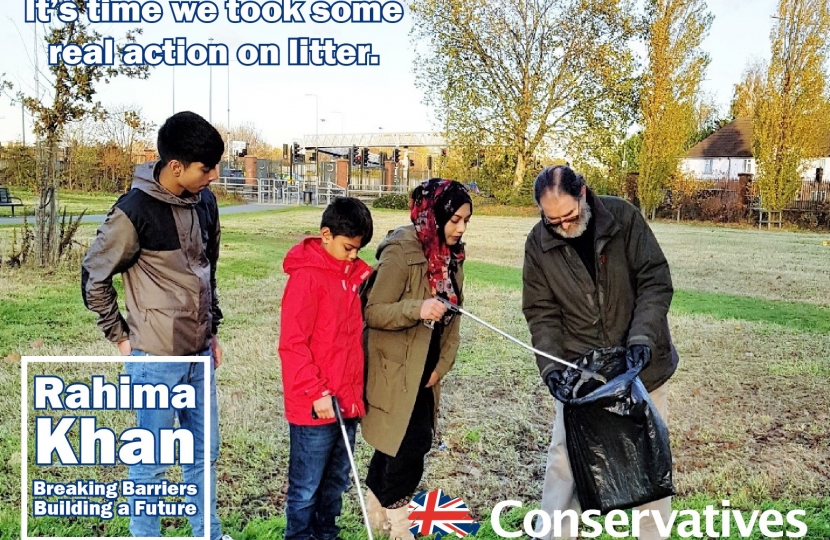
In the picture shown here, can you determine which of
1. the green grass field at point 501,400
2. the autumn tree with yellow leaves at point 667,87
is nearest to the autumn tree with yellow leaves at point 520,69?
the green grass field at point 501,400

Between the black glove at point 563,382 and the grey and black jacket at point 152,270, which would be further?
the black glove at point 563,382

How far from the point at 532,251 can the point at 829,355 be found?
12.2ft

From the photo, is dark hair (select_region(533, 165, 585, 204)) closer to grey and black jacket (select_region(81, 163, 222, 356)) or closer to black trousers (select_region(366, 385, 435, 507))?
black trousers (select_region(366, 385, 435, 507))

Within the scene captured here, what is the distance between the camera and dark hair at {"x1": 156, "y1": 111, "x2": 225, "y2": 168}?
2098mm

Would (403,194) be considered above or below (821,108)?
below

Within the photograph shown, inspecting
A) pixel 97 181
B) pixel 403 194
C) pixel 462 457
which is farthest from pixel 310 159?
pixel 462 457

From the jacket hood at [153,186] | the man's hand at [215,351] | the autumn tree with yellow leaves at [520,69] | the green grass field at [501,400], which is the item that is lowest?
the green grass field at [501,400]

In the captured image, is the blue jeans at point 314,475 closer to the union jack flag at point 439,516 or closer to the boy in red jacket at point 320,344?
the boy in red jacket at point 320,344

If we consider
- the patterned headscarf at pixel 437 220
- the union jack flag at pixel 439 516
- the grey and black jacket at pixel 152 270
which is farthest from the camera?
the union jack flag at pixel 439 516

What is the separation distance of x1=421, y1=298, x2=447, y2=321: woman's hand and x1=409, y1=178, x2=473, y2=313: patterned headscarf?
0.16 m

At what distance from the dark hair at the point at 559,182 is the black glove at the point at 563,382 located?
1.75 feet

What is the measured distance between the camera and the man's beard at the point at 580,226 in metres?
2.28

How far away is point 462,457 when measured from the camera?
332cm

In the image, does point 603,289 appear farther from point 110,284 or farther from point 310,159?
point 310,159
